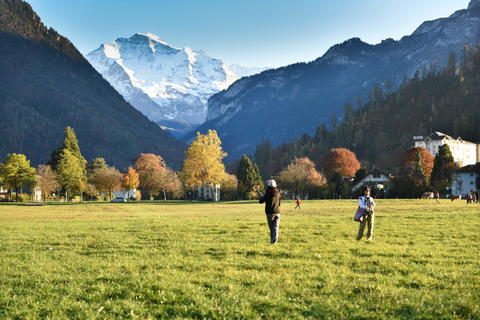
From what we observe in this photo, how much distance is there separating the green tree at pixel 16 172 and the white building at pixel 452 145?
6830 inches

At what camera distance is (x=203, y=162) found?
77625 millimetres

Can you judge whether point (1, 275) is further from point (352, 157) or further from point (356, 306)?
point (352, 157)

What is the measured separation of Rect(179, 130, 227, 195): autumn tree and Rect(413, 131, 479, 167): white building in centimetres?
14392

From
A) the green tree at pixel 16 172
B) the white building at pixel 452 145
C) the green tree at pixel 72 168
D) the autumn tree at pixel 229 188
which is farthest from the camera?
the white building at pixel 452 145

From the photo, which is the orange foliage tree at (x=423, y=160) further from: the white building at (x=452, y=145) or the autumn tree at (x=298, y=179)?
the white building at (x=452, y=145)

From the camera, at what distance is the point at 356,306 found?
8078 mm

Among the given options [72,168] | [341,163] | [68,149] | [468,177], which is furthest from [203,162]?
[468,177]

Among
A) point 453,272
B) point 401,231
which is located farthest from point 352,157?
point 453,272

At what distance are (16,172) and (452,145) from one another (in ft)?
611

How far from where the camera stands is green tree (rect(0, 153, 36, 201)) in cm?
8825

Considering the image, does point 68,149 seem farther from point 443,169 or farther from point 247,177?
point 443,169

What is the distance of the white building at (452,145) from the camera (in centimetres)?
18525

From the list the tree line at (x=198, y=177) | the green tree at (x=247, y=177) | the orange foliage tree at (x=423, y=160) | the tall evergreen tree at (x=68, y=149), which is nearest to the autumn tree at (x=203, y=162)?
the tree line at (x=198, y=177)

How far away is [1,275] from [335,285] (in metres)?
9.85
